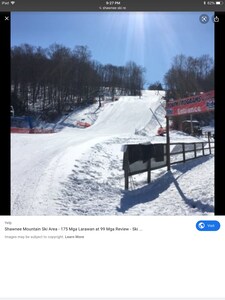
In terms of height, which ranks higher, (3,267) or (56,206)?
(56,206)

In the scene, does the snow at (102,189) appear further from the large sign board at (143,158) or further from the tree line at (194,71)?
the tree line at (194,71)

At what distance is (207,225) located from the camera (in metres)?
2.96

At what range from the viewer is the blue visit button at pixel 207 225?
116 inches

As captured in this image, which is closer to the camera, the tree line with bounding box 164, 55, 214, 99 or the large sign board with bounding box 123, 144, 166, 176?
the tree line with bounding box 164, 55, 214, 99

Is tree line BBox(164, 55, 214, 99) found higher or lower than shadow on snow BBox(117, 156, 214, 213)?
higher

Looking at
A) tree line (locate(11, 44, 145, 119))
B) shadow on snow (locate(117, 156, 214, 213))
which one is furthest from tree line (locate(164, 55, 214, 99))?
shadow on snow (locate(117, 156, 214, 213))

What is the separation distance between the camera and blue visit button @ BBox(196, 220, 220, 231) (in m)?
2.95

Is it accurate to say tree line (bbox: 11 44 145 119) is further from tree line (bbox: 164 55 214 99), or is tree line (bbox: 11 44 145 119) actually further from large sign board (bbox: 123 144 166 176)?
large sign board (bbox: 123 144 166 176)

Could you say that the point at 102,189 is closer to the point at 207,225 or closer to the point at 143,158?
the point at 143,158

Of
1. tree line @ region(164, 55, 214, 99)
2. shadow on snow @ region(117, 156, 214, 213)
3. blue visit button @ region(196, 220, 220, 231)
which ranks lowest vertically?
shadow on snow @ region(117, 156, 214, 213)

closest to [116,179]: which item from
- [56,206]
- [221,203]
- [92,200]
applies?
[92,200]

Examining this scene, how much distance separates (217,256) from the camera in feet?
A: 9.54

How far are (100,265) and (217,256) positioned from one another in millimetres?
1089
